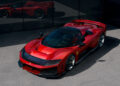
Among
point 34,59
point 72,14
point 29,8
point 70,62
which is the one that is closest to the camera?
point 34,59

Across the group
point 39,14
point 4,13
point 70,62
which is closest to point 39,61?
point 70,62

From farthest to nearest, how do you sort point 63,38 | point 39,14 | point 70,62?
point 39,14, point 63,38, point 70,62

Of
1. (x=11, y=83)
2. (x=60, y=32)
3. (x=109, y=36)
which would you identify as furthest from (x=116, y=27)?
(x=11, y=83)

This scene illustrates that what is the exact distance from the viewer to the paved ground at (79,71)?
720cm

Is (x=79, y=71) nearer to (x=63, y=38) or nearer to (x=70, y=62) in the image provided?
(x=70, y=62)

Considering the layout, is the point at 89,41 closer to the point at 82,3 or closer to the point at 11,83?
the point at 11,83

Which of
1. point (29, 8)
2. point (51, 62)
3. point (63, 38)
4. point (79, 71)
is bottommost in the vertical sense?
point (79, 71)

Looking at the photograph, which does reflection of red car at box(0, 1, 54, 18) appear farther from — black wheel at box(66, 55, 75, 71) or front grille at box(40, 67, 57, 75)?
front grille at box(40, 67, 57, 75)

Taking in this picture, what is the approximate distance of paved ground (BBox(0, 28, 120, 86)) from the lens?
7.20m

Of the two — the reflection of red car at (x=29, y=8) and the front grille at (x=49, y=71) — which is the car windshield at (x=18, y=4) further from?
the front grille at (x=49, y=71)

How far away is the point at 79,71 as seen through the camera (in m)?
7.93

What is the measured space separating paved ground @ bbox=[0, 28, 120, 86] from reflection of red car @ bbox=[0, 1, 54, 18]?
1.80m

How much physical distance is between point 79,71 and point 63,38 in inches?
52.3

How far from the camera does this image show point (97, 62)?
863cm
